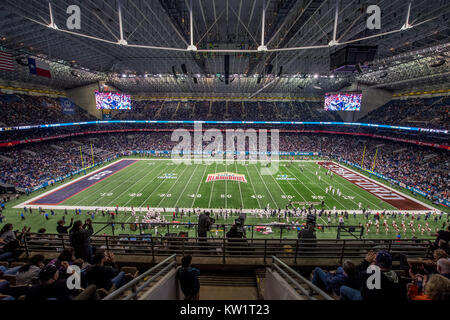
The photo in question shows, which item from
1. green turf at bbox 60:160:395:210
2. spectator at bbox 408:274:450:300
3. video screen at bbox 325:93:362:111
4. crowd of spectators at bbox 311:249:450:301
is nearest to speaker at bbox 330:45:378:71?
crowd of spectators at bbox 311:249:450:301

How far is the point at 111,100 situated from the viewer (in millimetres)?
45938

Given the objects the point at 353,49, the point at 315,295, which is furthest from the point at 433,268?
the point at 353,49

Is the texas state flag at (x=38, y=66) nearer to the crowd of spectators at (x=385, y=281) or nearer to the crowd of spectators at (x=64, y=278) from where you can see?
the crowd of spectators at (x=64, y=278)

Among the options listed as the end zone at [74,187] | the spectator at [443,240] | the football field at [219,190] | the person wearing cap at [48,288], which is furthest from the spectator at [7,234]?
the end zone at [74,187]

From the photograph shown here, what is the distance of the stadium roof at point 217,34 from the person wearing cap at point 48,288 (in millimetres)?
8965

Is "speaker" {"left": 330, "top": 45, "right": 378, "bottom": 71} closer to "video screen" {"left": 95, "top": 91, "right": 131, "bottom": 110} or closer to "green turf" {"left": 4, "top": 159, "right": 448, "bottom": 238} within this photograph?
"green turf" {"left": 4, "top": 159, "right": 448, "bottom": 238}

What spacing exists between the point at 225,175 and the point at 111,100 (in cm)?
3178

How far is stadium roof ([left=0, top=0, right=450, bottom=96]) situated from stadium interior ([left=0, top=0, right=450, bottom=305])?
0.22 metres

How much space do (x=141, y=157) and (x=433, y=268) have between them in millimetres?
51073

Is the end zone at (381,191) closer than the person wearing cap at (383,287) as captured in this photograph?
No

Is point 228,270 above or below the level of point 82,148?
below

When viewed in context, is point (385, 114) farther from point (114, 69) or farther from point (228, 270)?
point (114, 69)

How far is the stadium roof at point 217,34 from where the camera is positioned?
15594 millimetres
